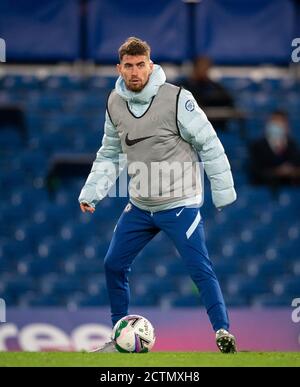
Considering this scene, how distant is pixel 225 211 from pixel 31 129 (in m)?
2.80

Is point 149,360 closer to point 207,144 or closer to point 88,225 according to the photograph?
point 207,144

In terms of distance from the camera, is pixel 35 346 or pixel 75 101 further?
pixel 75 101

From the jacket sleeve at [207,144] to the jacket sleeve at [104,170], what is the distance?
23.3 inches

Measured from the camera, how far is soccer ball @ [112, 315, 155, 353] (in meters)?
8.49

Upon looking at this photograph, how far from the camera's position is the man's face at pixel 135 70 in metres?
8.18

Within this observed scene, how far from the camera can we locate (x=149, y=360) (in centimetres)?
773

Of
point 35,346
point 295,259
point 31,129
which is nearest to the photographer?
point 35,346

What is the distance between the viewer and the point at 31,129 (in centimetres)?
1576

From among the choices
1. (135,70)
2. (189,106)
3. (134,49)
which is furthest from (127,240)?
(134,49)

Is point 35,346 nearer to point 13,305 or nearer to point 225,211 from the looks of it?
point 13,305

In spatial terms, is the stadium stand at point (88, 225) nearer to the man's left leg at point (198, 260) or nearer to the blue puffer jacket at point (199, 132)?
the man's left leg at point (198, 260)
